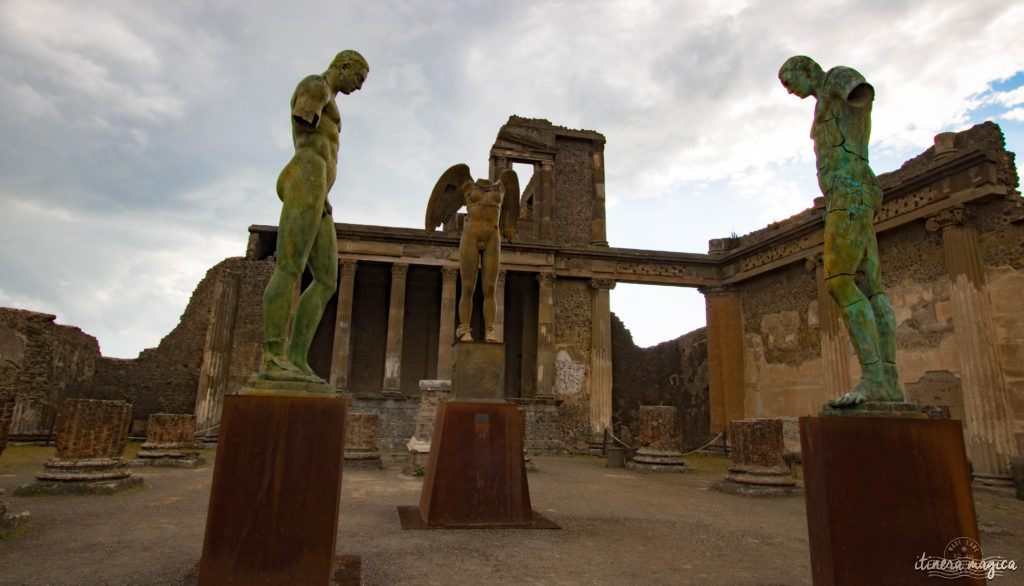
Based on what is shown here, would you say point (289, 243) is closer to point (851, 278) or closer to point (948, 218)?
point (851, 278)

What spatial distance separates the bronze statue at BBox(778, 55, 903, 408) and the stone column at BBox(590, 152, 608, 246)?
1390 cm

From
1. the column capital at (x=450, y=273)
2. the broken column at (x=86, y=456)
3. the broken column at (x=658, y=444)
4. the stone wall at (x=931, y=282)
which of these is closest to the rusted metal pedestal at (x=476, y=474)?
the broken column at (x=86, y=456)

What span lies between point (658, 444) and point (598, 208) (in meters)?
9.32

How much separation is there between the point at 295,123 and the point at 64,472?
5.67 metres

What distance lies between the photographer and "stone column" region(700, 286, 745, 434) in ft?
50.5

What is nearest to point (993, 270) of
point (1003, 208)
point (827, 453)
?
point (1003, 208)

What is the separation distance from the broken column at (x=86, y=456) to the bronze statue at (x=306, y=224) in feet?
16.2

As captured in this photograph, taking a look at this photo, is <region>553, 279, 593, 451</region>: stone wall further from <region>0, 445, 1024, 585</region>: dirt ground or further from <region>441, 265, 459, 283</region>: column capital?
<region>0, 445, 1024, 585</region>: dirt ground

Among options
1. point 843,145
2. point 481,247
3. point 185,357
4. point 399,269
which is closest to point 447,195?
point 481,247

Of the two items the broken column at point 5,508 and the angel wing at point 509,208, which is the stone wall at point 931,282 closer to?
the angel wing at point 509,208

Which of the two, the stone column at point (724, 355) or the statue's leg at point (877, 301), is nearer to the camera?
the statue's leg at point (877, 301)

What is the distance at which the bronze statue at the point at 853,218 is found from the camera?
320cm

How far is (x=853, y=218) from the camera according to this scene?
10.7 ft

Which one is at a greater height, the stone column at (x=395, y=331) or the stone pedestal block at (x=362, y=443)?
the stone column at (x=395, y=331)
